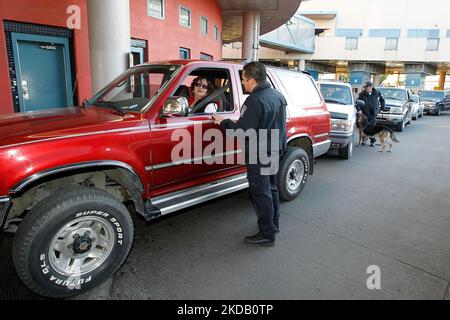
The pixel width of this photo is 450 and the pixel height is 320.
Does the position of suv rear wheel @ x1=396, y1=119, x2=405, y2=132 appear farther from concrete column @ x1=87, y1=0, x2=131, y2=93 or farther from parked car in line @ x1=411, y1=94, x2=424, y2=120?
concrete column @ x1=87, y1=0, x2=131, y2=93

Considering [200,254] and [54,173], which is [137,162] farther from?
[200,254]

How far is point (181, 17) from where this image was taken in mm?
11531

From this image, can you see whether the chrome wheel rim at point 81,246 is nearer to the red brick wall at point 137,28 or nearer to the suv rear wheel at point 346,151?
the red brick wall at point 137,28

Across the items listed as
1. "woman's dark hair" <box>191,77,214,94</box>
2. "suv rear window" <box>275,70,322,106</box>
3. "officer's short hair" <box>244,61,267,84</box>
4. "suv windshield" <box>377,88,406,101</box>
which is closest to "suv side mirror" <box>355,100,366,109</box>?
"suv rear window" <box>275,70,322,106</box>

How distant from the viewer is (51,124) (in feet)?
9.52

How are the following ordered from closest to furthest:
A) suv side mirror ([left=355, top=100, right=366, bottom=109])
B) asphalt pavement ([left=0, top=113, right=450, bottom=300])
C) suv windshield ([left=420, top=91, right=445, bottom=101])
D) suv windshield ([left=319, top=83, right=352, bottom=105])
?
1. asphalt pavement ([left=0, top=113, right=450, bottom=300])
2. suv windshield ([left=319, top=83, right=352, bottom=105])
3. suv side mirror ([left=355, top=100, right=366, bottom=109])
4. suv windshield ([left=420, top=91, right=445, bottom=101])

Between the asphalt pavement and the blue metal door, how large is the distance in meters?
4.60

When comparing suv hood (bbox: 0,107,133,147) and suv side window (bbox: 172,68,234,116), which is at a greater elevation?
suv side window (bbox: 172,68,234,116)

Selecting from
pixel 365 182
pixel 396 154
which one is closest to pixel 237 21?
pixel 396 154

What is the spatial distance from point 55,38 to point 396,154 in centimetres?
907

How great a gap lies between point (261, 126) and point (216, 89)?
3.53ft

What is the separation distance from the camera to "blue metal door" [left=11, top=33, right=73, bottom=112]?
22.8 ft

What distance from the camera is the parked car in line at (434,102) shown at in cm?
2292

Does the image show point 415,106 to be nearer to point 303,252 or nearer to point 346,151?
point 346,151
